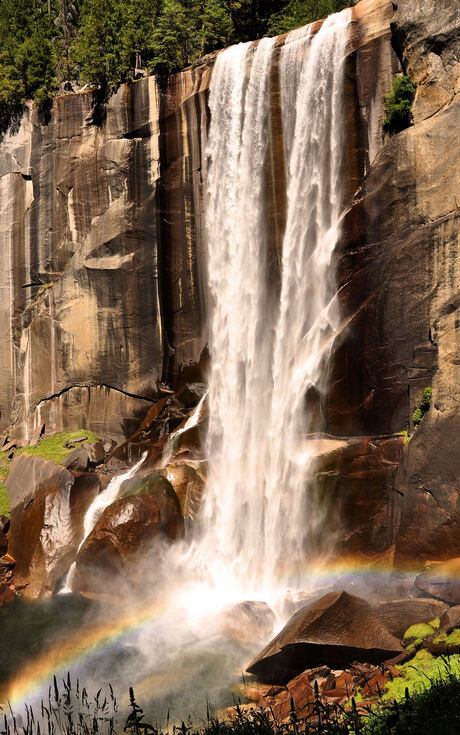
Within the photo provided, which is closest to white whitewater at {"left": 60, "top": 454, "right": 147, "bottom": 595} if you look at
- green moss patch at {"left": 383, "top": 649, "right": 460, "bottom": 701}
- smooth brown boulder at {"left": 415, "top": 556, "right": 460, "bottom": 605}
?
smooth brown boulder at {"left": 415, "top": 556, "right": 460, "bottom": 605}

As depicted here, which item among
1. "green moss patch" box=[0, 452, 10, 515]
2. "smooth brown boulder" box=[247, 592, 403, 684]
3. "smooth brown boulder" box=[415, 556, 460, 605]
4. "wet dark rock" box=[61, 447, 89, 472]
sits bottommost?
"smooth brown boulder" box=[247, 592, 403, 684]

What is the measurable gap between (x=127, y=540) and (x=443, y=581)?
375 inches

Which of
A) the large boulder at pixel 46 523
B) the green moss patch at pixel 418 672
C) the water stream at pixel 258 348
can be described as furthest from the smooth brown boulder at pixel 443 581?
the large boulder at pixel 46 523

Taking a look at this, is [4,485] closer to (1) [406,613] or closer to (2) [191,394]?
(2) [191,394]

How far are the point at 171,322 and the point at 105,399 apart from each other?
15.3 ft

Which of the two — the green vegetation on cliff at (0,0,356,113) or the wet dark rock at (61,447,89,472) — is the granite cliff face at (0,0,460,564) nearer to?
the green vegetation on cliff at (0,0,356,113)

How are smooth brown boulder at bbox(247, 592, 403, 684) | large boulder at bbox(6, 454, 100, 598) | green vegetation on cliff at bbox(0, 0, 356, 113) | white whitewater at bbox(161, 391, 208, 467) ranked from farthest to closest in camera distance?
green vegetation on cliff at bbox(0, 0, 356, 113)
white whitewater at bbox(161, 391, 208, 467)
large boulder at bbox(6, 454, 100, 598)
smooth brown boulder at bbox(247, 592, 403, 684)

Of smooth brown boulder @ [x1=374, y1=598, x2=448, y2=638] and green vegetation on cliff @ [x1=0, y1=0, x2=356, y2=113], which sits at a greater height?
green vegetation on cliff @ [x1=0, y1=0, x2=356, y2=113]

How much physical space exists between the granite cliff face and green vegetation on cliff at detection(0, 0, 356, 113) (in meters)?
1.84

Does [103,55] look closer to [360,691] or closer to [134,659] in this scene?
[134,659]

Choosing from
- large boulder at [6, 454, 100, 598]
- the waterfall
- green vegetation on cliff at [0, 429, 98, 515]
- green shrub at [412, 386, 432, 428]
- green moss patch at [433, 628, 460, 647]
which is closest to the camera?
green moss patch at [433, 628, 460, 647]

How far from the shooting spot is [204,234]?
25.4 metres

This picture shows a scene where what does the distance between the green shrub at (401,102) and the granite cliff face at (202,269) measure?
1.84 feet

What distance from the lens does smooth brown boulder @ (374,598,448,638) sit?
12109 mm
